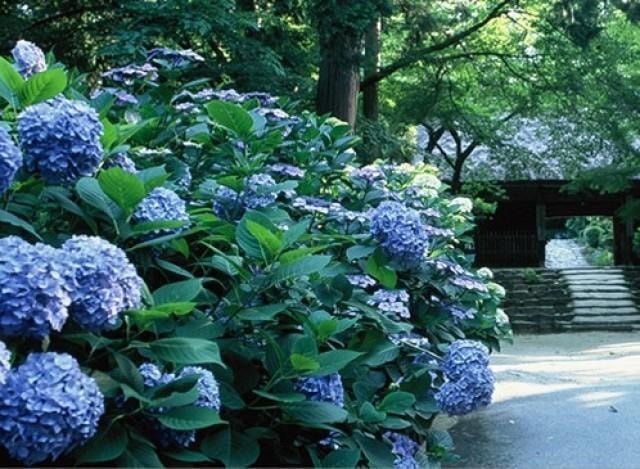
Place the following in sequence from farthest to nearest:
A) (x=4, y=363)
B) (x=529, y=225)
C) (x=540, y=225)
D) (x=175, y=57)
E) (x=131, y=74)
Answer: (x=529, y=225) < (x=540, y=225) < (x=175, y=57) < (x=131, y=74) < (x=4, y=363)

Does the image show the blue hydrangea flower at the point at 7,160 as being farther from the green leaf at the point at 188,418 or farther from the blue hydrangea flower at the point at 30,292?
the green leaf at the point at 188,418

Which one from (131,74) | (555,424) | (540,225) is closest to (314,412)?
(131,74)

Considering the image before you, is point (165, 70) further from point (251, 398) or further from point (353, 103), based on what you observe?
point (353, 103)

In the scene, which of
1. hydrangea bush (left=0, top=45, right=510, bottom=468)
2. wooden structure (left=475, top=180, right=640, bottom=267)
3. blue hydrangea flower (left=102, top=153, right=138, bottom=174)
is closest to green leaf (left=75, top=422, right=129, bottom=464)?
hydrangea bush (left=0, top=45, right=510, bottom=468)

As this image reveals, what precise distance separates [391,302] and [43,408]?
1556 mm

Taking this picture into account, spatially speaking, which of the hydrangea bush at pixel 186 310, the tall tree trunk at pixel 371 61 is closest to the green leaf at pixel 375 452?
the hydrangea bush at pixel 186 310

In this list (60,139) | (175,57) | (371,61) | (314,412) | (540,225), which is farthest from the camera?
(540,225)

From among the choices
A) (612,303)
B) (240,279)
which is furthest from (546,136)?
(240,279)

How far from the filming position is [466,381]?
2.25 m

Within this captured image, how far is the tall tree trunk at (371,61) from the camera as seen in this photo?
32.0ft

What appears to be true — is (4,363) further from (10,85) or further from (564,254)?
(564,254)

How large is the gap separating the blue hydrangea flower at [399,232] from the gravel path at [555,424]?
2062mm

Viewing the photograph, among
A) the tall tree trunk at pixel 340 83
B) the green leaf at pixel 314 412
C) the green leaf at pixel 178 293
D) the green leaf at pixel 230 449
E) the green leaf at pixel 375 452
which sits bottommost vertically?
the green leaf at pixel 375 452

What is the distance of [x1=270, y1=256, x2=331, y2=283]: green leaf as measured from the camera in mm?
1691
